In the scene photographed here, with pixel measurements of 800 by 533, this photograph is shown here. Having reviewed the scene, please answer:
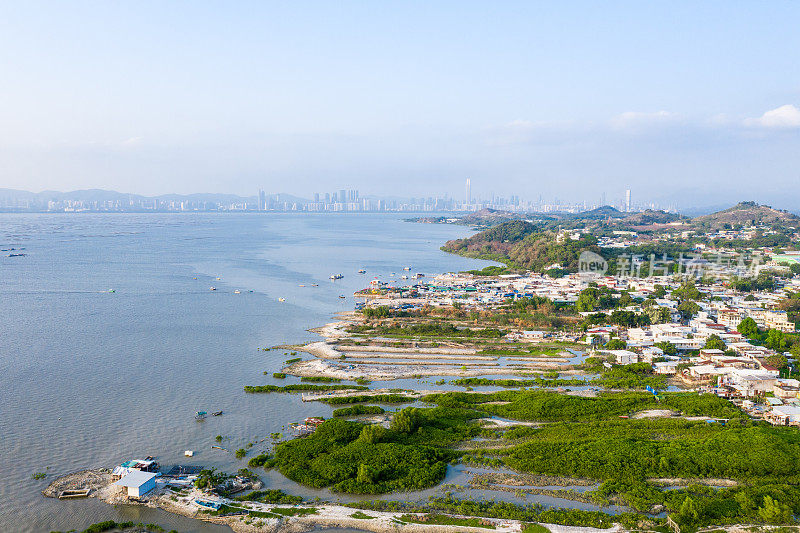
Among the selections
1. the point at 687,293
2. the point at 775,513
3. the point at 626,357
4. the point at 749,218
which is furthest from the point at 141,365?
the point at 749,218

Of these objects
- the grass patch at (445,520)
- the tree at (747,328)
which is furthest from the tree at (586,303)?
the grass patch at (445,520)

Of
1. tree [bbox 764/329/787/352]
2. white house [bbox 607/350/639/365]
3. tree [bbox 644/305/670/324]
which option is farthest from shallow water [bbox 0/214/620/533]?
tree [bbox 764/329/787/352]

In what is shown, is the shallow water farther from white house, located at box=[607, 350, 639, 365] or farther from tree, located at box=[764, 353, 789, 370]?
tree, located at box=[764, 353, 789, 370]

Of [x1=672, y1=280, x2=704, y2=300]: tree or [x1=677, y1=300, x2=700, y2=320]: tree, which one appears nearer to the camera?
[x1=677, y1=300, x2=700, y2=320]: tree

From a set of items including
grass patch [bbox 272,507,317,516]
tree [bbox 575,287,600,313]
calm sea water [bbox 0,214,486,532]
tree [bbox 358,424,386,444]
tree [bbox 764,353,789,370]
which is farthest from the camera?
tree [bbox 575,287,600,313]

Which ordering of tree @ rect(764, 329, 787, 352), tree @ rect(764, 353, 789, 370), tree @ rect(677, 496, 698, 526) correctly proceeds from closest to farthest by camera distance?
tree @ rect(677, 496, 698, 526)
tree @ rect(764, 353, 789, 370)
tree @ rect(764, 329, 787, 352)

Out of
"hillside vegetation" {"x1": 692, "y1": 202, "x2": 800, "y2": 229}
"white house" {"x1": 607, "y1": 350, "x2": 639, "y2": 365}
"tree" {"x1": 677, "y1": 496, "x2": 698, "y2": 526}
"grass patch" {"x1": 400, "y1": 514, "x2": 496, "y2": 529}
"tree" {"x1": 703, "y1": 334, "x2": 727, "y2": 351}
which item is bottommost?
"grass patch" {"x1": 400, "y1": 514, "x2": 496, "y2": 529}
